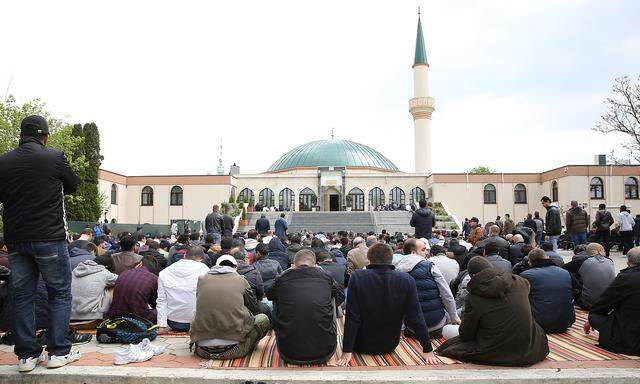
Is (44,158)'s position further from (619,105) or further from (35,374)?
(619,105)

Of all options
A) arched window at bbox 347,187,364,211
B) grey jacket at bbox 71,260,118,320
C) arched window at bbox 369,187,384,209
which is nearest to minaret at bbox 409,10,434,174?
arched window at bbox 369,187,384,209

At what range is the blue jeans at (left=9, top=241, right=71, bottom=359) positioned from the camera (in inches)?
162

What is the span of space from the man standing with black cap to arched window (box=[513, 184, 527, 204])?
121 feet

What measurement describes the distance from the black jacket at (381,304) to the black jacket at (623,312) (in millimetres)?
1902

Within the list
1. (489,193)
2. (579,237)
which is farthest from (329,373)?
(489,193)

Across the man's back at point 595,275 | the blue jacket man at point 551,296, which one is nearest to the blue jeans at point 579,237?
the man's back at point 595,275

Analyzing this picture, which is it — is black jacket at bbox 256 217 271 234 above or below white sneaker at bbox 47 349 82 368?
above

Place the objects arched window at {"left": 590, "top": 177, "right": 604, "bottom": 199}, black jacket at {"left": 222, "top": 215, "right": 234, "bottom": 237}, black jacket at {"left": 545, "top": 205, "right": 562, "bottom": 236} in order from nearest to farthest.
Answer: black jacket at {"left": 545, "top": 205, "right": 562, "bottom": 236} < black jacket at {"left": 222, "top": 215, "right": 234, "bottom": 237} < arched window at {"left": 590, "top": 177, "right": 604, "bottom": 199}

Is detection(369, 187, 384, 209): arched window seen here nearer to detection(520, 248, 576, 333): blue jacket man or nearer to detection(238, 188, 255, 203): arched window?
detection(238, 188, 255, 203): arched window

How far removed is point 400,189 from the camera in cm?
3956

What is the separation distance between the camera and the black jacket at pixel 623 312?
466 cm

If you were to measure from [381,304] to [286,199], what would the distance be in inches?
1386

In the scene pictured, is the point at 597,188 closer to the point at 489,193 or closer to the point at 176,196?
the point at 489,193

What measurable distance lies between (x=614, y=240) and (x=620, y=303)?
12.6 meters
